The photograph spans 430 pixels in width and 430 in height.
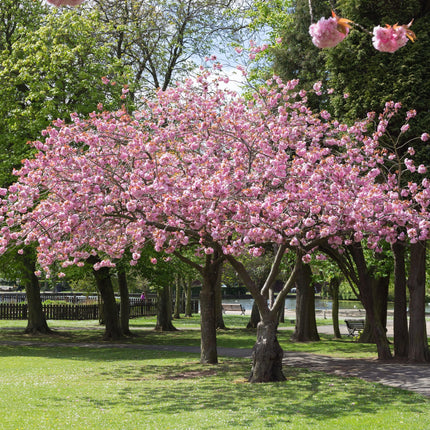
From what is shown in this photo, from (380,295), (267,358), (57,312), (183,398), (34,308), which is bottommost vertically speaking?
(57,312)

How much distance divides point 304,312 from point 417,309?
8047mm

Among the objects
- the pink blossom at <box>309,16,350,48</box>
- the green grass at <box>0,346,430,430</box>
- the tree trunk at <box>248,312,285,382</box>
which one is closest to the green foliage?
the green grass at <box>0,346,430,430</box>

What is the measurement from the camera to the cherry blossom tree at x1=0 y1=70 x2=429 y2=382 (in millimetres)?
11141

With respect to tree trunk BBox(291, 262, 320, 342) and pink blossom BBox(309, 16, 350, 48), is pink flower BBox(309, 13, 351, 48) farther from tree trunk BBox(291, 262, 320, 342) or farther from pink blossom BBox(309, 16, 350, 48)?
tree trunk BBox(291, 262, 320, 342)

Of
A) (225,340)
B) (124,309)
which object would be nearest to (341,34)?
(225,340)

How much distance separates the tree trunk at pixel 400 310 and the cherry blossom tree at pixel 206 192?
4360 mm

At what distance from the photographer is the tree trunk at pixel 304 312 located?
23.9 meters

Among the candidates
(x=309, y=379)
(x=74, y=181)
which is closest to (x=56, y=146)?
(x=74, y=181)

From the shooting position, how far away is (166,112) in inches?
553

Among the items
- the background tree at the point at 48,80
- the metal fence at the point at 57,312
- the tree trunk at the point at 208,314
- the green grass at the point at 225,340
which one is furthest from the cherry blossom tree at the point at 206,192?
the metal fence at the point at 57,312

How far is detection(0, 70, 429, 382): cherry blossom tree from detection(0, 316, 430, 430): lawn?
1520 mm

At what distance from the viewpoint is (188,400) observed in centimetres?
1053

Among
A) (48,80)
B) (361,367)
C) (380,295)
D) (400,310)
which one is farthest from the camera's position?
(380,295)

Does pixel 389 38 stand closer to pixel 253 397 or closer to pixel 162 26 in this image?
pixel 253 397
